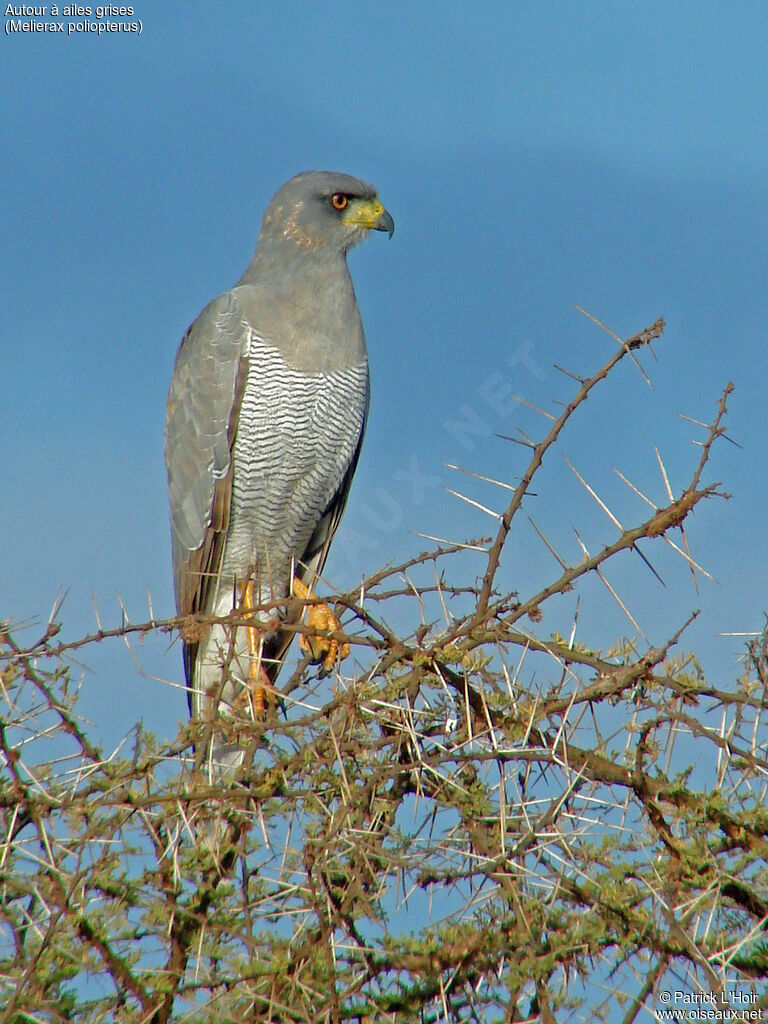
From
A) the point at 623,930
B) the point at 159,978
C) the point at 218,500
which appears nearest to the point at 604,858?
the point at 623,930

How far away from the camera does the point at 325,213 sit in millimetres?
5609

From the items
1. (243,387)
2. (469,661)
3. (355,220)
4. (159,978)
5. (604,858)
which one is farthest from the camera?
(355,220)

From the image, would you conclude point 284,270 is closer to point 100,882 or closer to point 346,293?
point 346,293

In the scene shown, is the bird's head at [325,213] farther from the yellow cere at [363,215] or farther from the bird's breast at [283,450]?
the bird's breast at [283,450]

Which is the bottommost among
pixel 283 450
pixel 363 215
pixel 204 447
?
pixel 283 450

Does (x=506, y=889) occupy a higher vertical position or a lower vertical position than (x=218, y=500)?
lower

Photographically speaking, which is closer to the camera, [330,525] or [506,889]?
[506,889]

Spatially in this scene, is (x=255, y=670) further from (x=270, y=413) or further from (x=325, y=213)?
(x=325, y=213)

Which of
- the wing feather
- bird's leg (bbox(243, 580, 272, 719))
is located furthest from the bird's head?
bird's leg (bbox(243, 580, 272, 719))

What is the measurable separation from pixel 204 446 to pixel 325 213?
135 cm

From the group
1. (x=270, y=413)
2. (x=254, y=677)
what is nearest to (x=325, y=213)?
(x=270, y=413)

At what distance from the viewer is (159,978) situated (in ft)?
7.21

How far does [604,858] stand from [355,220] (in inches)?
157

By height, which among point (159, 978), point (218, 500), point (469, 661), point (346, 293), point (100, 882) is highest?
point (346, 293)
